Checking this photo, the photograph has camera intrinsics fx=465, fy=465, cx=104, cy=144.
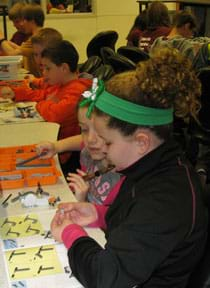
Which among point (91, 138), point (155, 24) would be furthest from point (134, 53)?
point (91, 138)

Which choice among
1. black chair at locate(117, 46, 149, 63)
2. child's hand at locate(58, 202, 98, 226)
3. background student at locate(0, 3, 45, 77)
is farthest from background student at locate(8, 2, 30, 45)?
child's hand at locate(58, 202, 98, 226)

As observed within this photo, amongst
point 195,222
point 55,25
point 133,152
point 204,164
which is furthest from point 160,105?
point 55,25

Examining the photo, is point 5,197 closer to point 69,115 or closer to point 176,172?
point 176,172

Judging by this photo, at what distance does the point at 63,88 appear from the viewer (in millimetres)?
2619

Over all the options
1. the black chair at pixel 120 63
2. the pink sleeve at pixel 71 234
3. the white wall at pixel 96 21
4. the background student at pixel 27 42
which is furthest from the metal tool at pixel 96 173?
the white wall at pixel 96 21

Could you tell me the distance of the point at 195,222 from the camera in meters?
1.13

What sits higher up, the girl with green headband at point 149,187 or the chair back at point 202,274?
the girl with green headband at point 149,187

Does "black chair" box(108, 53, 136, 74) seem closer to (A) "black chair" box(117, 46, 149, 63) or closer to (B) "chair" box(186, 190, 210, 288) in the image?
(A) "black chair" box(117, 46, 149, 63)

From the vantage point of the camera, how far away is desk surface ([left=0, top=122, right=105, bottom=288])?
1.13m

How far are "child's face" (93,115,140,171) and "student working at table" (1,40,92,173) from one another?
1.29 metres

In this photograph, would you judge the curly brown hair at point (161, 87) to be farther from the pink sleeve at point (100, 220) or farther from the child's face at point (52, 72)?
the child's face at point (52, 72)

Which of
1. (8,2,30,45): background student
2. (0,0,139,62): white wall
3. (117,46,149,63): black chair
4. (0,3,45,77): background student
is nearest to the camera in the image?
(117,46,149,63): black chair

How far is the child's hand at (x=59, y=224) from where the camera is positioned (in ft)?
4.18

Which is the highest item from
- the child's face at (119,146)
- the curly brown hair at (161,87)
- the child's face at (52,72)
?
the curly brown hair at (161,87)
